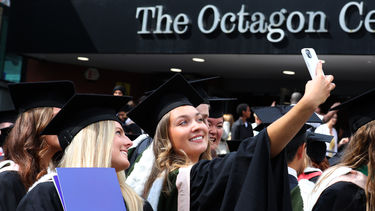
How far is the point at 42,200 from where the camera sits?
9.45ft

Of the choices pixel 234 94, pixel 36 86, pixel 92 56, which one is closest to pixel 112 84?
pixel 92 56

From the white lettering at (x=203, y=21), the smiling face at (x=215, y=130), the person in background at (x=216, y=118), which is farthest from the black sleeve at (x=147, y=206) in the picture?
the white lettering at (x=203, y=21)

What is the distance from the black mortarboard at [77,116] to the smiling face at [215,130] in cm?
229

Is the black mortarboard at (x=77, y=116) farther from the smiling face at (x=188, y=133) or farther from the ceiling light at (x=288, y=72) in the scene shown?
the ceiling light at (x=288, y=72)

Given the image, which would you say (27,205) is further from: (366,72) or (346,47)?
(366,72)

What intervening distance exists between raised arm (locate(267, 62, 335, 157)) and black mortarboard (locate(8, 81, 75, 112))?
218cm

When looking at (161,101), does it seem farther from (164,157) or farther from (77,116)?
(77,116)

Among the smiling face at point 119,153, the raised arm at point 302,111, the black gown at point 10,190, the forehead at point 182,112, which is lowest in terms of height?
the black gown at point 10,190

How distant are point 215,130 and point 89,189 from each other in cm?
285

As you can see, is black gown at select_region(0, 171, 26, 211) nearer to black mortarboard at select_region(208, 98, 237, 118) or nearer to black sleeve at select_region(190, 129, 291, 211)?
black sleeve at select_region(190, 129, 291, 211)

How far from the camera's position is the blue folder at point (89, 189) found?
2779 mm

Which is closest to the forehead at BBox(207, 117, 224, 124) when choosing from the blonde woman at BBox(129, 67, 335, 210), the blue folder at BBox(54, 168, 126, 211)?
the blonde woman at BBox(129, 67, 335, 210)

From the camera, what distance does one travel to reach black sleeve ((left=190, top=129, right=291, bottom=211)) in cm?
274


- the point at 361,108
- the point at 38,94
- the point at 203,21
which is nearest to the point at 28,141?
the point at 38,94
